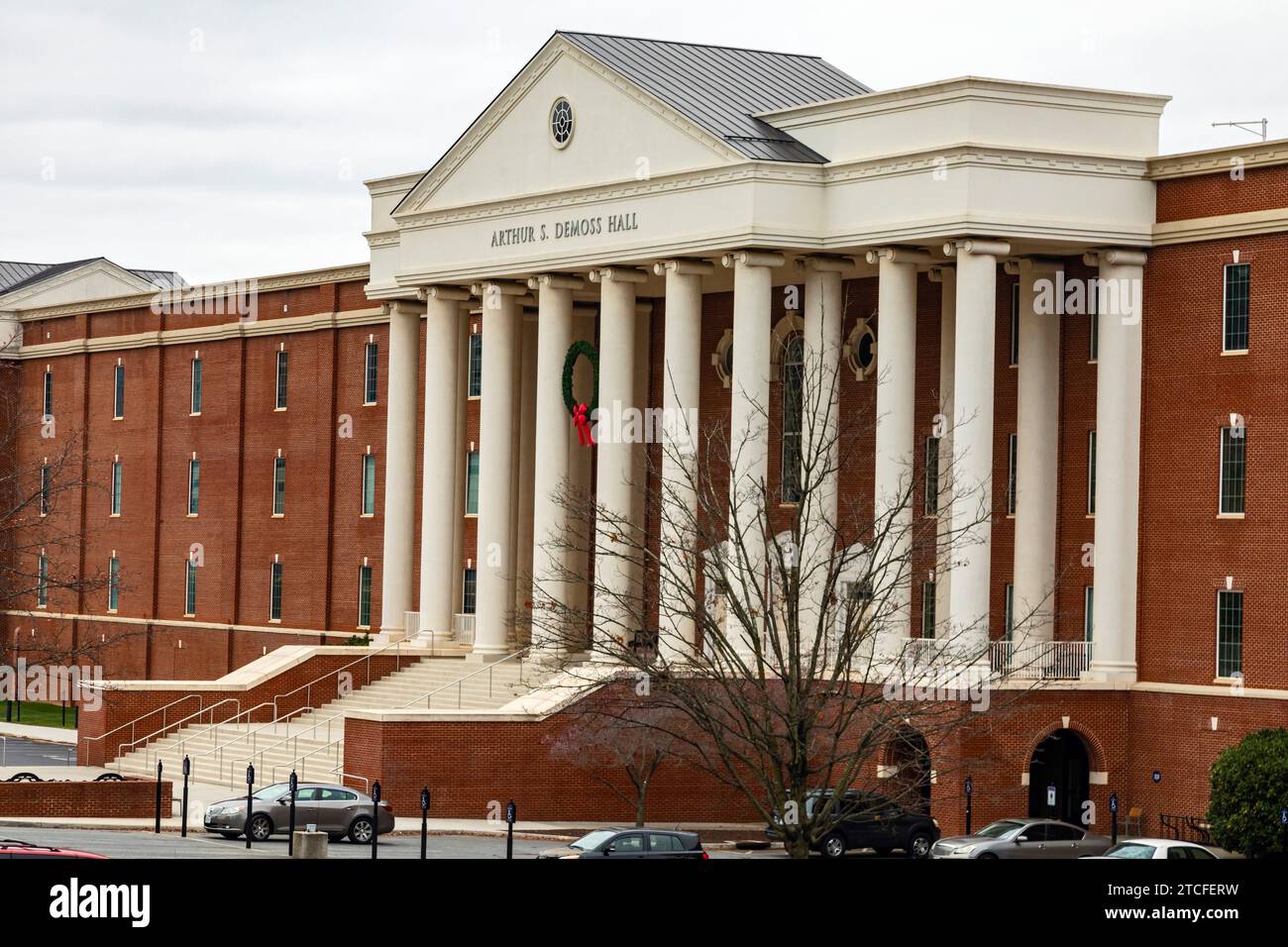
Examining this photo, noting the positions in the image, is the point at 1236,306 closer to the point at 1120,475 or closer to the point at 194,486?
the point at 1120,475

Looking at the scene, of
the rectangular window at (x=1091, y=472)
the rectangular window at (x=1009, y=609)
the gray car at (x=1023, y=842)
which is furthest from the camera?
the rectangular window at (x=1009, y=609)

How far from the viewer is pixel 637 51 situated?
177 ft

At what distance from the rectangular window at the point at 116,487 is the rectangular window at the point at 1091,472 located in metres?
46.5

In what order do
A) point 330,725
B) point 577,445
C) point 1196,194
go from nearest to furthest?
point 1196,194, point 330,725, point 577,445

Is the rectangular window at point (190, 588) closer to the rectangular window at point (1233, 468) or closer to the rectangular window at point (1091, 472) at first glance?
the rectangular window at point (1091, 472)

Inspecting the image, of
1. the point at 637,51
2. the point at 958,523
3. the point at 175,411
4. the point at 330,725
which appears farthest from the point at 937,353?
the point at 175,411

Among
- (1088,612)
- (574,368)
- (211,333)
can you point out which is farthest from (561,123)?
(211,333)

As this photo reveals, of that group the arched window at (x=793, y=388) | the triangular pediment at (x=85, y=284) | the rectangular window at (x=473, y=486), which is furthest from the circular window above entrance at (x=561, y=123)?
the triangular pediment at (x=85, y=284)

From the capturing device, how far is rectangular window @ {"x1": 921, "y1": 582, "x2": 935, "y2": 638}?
1970 inches

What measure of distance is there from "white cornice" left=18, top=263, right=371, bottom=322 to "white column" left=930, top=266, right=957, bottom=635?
913 inches

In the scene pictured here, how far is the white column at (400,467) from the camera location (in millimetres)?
61375

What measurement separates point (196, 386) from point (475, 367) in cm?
1855
